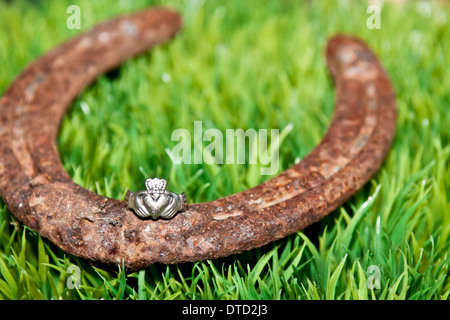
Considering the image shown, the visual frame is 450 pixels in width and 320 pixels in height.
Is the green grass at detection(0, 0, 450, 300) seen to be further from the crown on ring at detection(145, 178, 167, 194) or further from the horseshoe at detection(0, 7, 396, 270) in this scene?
the crown on ring at detection(145, 178, 167, 194)

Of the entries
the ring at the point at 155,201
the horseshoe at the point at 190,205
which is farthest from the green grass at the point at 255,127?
the ring at the point at 155,201

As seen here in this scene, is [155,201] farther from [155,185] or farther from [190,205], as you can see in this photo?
[190,205]

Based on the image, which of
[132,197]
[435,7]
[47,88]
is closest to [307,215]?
[132,197]

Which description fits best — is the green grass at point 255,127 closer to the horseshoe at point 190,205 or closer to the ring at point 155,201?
the horseshoe at point 190,205

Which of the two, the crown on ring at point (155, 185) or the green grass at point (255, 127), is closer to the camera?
the crown on ring at point (155, 185)

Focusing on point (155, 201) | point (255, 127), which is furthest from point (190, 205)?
point (255, 127)

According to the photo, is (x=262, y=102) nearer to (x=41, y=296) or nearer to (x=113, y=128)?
(x=113, y=128)
